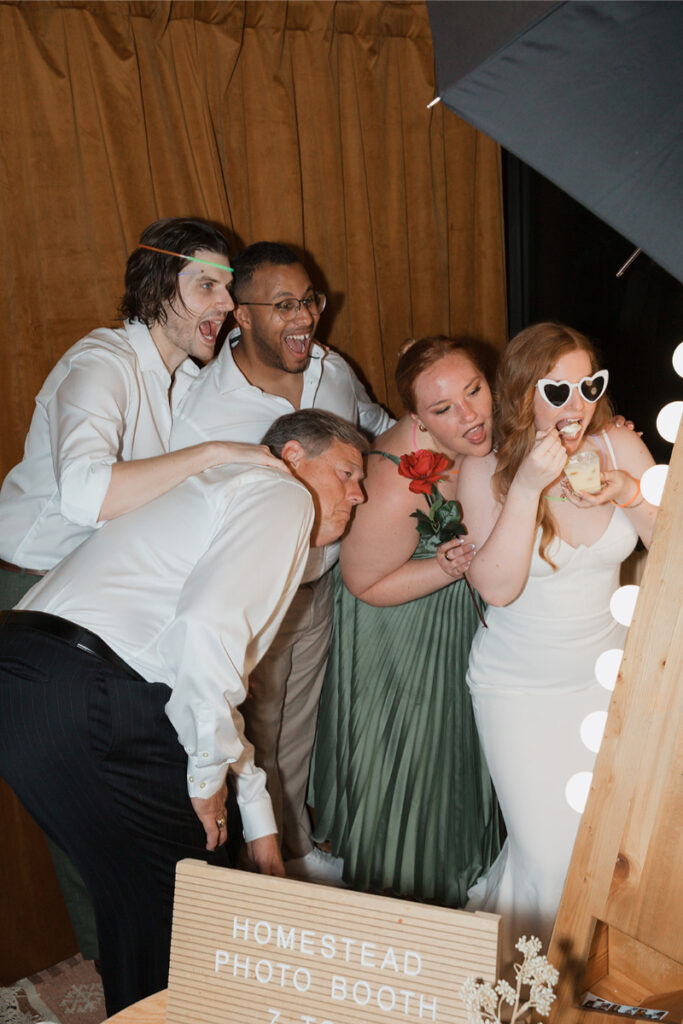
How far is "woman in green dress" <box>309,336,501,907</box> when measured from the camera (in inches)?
84.7

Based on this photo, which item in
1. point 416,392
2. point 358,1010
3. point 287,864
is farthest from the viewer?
point 287,864

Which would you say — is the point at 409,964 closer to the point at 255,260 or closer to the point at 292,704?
the point at 292,704

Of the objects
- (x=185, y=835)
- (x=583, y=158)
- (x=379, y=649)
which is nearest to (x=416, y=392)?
(x=379, y=649)

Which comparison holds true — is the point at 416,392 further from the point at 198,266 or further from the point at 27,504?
the point at 27,504

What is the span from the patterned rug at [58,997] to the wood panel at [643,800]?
160cm

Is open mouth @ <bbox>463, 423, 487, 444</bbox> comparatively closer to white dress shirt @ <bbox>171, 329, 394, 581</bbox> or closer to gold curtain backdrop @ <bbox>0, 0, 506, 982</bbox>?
white dress shirt @ <bbox>171, 329, 394, 581</bbox>

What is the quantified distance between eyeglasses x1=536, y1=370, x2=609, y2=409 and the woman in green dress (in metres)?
0.40

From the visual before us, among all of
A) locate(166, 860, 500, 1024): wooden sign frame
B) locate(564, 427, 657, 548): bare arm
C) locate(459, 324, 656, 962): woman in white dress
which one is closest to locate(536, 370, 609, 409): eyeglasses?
locate(459, 324, 656, 962): woman in white dress

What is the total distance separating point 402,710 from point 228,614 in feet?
2.98

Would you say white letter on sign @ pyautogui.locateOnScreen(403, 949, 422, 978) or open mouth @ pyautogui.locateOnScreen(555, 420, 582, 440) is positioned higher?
open mouth @ pyautogui.locateOnScreen(555, 420, 582, 440)

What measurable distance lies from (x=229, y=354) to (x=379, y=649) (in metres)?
0.84

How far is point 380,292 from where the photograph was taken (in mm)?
2846

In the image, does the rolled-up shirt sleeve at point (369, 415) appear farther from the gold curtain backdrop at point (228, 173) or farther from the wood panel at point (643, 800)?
the wood panel at point (643, 800)

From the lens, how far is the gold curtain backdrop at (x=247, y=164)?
88.7 inches
